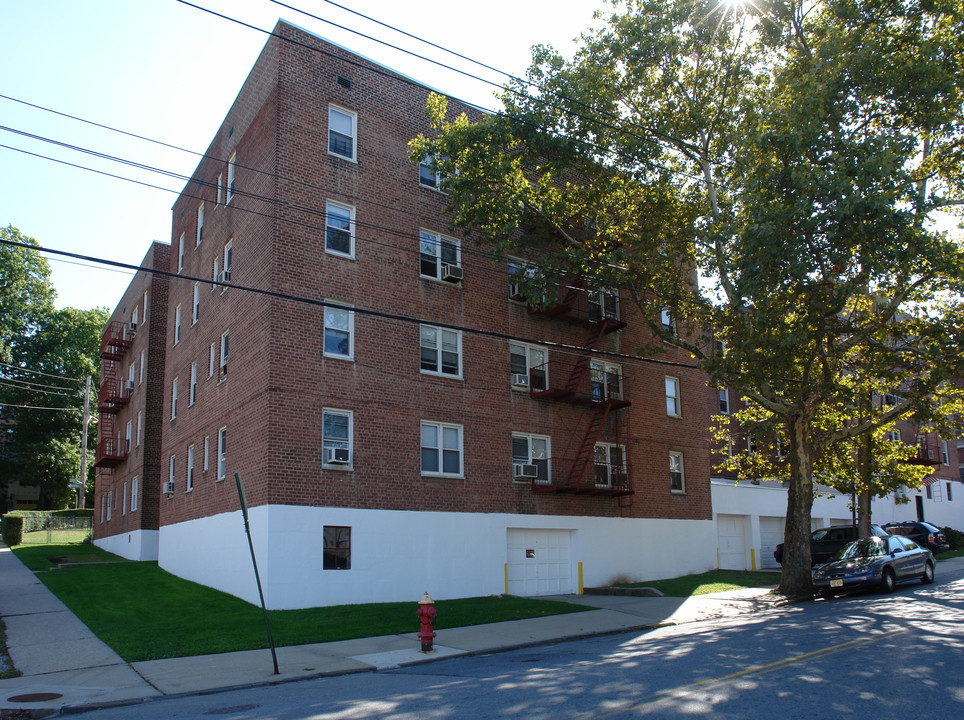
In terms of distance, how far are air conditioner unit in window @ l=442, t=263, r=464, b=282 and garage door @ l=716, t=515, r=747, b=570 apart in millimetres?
15598

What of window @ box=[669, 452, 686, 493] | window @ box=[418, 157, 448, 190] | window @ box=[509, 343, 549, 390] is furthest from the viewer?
window @ box=[669, 452, 686, 493]

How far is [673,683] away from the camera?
365 inches

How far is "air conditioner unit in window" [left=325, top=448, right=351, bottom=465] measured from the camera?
19347 mm

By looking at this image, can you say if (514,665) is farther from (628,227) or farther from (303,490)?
(628,227)

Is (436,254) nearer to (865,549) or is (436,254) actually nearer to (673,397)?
(673,397)

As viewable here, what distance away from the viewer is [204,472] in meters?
23.4

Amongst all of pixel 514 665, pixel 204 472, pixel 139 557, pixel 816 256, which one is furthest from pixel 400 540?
pixel 139 557

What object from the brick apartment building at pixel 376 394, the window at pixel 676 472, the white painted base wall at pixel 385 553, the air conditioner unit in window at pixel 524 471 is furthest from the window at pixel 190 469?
the window at pixel 676 472

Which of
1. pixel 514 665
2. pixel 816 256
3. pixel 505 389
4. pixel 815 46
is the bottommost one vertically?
pixel 514 665

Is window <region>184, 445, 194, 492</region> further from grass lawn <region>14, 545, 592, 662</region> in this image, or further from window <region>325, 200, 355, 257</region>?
window <region>325, 200, 355, 257</region>

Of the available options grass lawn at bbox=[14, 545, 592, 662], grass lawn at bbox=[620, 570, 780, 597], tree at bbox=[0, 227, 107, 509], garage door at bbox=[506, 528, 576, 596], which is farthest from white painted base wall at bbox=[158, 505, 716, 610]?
tree at bbox=[0, 227, 107, 509]

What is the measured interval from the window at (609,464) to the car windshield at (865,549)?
699 cm

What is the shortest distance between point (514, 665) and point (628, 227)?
46.5 feet

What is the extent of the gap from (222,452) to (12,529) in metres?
22.3
